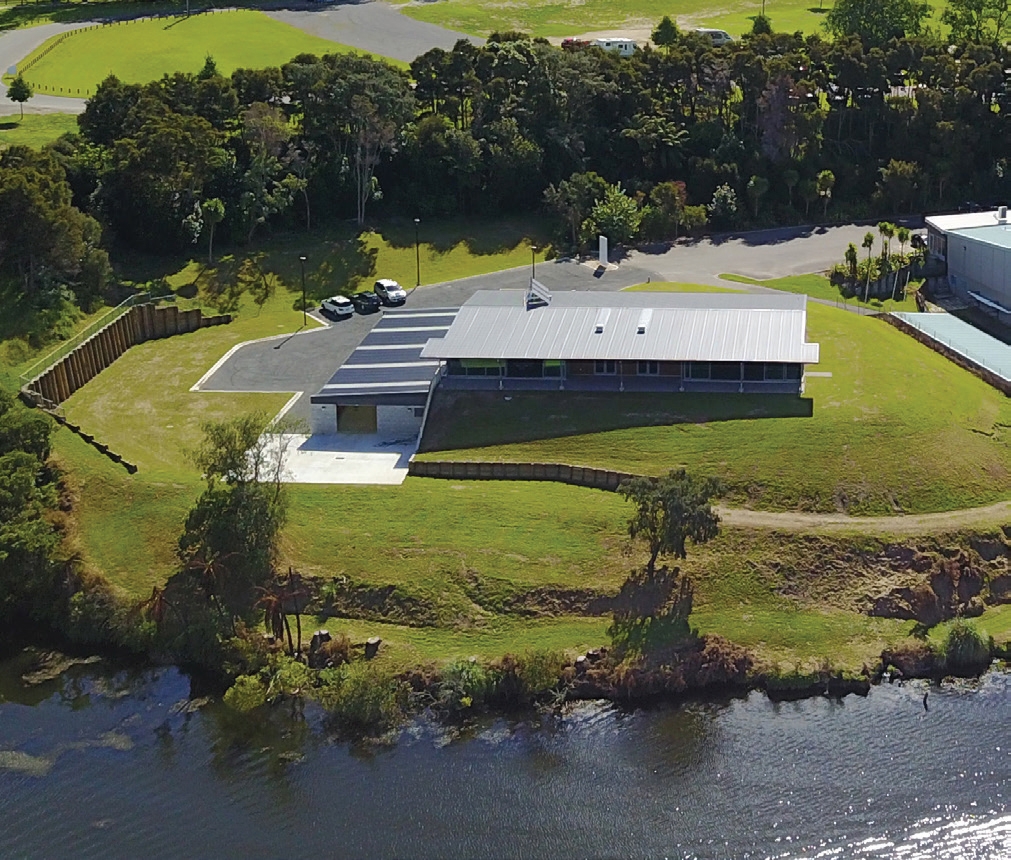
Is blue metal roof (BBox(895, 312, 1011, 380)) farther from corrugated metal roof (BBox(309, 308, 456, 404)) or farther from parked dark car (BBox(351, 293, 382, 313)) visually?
parked dark car (BBox(351, 293, 382, 313))

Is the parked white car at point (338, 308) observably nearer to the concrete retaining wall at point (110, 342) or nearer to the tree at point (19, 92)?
the concrete retaining wall at point (110, 342)

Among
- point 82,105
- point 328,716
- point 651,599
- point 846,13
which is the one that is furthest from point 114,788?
point 846,13

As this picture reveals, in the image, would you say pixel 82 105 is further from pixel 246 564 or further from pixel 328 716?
pixel 328 716

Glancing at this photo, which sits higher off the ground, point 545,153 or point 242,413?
point 545,153

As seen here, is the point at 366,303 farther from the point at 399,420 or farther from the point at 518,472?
the point at 518,472

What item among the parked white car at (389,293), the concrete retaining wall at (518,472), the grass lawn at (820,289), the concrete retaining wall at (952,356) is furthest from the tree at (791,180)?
the concrete retaining wall at (518,472)

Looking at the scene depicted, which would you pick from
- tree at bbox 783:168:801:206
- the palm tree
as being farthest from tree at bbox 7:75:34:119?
the palm tree
